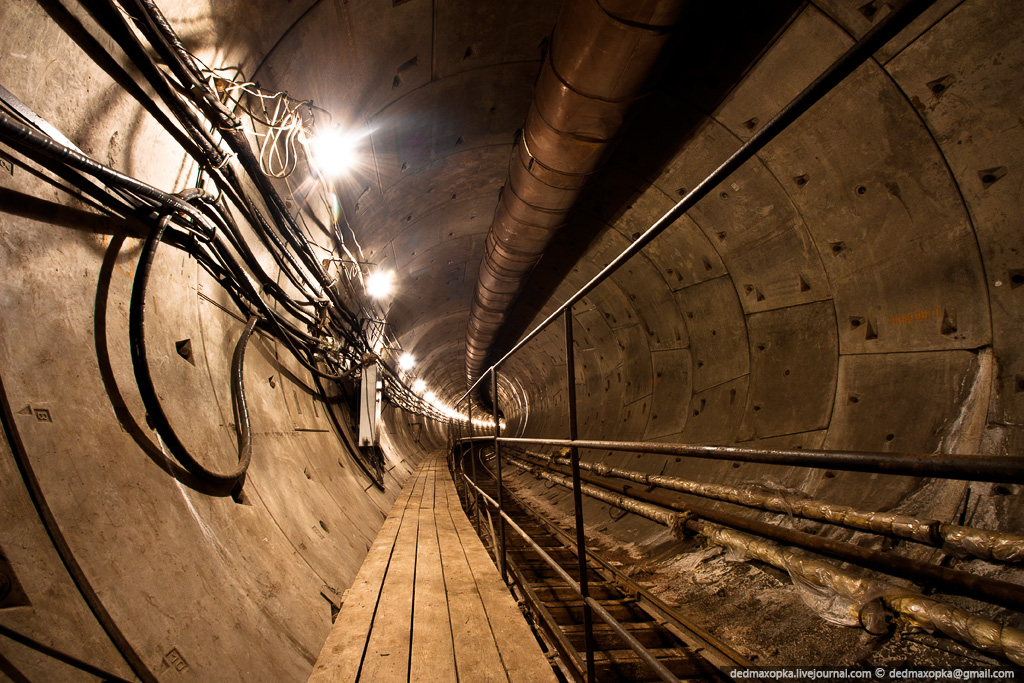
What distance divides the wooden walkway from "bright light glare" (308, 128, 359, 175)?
3.82 m

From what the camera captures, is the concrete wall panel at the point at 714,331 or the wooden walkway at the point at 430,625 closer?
the wooden walkway at the point at 430,625

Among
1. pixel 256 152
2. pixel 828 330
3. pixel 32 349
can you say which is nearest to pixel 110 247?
pixel 32 349

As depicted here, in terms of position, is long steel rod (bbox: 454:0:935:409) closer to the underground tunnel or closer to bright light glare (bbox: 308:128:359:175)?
the underground tunnel

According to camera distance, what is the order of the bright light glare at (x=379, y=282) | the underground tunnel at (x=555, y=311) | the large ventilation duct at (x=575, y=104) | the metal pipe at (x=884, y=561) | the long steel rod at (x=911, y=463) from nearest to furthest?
the long steel rod at (x=911, y=463), the underground tunnel at (x=555, y=311), the metal pipe at (x=884, y=561), the large ventilation duct at (x=575, y=104), the bright light glare at (x=379, y=282)

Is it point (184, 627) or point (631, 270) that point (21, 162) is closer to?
point (184, 627)

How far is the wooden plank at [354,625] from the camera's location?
2.08m

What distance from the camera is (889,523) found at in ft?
8.18

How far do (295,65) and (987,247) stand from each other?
495cm

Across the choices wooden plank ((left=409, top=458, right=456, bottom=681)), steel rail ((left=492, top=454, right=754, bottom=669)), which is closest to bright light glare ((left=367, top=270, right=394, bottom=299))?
wooden plank ((left=409, top=458, right=456, bottom=681))

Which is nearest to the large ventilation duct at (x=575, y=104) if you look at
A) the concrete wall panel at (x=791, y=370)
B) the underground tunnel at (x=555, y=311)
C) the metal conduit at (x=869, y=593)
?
the underground tunnel at (x=555, y=311)

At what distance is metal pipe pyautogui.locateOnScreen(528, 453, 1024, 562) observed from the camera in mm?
2047

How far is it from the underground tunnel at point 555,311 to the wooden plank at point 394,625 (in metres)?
0.18

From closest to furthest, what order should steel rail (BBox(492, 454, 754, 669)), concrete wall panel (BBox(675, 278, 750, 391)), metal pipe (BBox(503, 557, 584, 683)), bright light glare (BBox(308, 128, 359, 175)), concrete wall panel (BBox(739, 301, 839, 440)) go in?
metal pipe (BBox(503, 557, 584, 683)), steel rail (BBox(492, 454, 754, 669)), concrete wall panel (BBox(739, 301, 839, 440)), bright light glare (BBox(308, 128, 359, 175)), concrete wall panel (BBox(675, 278, 750, 391))

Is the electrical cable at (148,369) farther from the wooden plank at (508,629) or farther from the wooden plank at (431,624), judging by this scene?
the wooden plank at (508,629)
